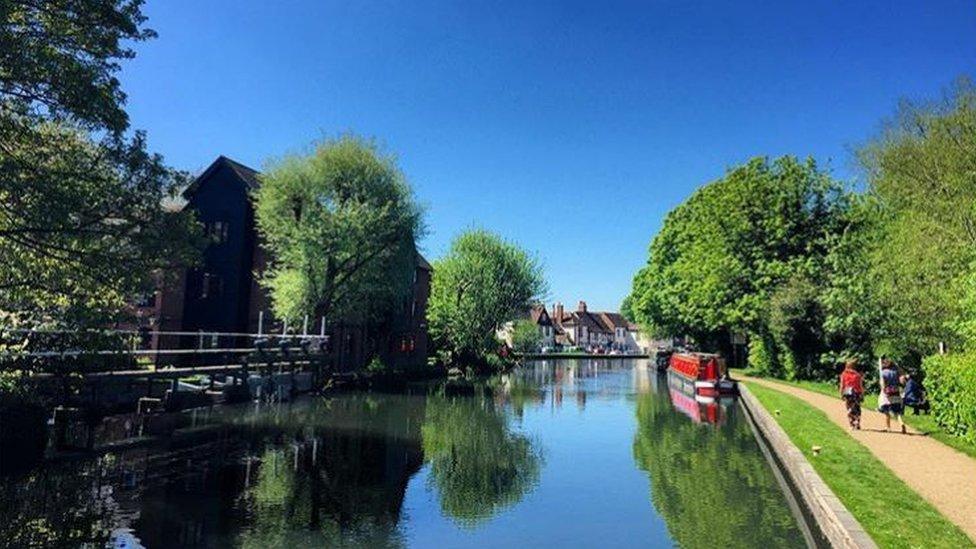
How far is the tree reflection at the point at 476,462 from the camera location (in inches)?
489

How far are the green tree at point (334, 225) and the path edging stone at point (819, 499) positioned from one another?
23740 millimetres

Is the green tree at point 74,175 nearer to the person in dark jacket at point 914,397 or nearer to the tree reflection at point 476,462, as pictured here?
the tree reflection at point 476,462

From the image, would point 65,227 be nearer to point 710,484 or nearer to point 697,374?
point 710,484

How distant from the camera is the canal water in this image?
1003 centimetres

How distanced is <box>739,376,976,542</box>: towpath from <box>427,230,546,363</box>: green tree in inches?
1272

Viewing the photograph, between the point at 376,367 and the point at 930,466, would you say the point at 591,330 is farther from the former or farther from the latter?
the point at 930,466

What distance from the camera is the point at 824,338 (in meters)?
36.8

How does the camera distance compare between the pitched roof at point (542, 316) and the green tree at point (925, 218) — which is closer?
the green tree at point (925, 218)

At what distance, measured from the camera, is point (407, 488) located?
43.5ft

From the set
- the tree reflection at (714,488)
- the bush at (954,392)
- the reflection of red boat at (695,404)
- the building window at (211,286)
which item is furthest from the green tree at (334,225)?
the bush at (954,392)

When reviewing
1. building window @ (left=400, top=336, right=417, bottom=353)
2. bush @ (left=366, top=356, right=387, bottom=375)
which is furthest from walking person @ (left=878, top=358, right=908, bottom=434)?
building window @ (left=400, top=336, right=417, bottom=353)

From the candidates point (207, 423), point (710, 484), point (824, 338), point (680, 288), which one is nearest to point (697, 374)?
point (824, 338)

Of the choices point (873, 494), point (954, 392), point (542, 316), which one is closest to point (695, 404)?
point (954, 392)

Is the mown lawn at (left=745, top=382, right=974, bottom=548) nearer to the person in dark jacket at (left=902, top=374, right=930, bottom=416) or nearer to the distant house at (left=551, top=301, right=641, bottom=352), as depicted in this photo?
the person in dark jacket at (left=902, top=374, right=930, bottom=416)
